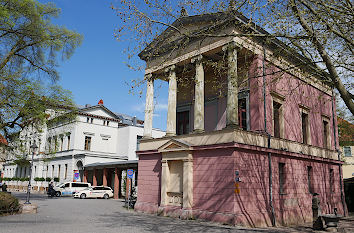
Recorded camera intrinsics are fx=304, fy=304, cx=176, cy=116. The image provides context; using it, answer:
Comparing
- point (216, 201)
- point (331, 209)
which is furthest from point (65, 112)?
point (331, 209)

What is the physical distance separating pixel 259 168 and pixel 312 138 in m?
7.65

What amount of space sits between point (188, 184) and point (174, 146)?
237 cm

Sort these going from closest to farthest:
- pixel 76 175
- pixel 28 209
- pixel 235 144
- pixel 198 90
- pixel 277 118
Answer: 1. pixel 235 144
2. pixel 28 209
3. pixel 198 90
4. pixel 277 118
5. pixel 76 175

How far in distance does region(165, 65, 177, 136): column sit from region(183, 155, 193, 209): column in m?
2.71

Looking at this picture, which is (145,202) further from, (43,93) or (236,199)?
(43,93)

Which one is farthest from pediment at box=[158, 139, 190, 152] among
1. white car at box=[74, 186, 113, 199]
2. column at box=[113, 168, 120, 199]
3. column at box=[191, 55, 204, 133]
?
white car at box=[74, 186, 113, 199]

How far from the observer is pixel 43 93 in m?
19.7

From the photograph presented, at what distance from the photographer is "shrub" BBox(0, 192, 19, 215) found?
1496 cm

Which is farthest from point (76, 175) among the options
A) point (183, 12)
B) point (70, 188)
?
point (183, 12)

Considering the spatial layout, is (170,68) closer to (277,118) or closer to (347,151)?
(277,118)

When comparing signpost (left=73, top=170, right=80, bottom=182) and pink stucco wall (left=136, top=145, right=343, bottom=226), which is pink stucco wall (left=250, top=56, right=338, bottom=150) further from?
→ signpost (left=73, top=170, right=80, bottom=182)

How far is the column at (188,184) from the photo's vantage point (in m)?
15.7

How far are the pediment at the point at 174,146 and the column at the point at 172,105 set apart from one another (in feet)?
3.28

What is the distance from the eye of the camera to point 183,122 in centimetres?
2080
